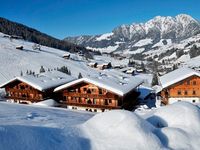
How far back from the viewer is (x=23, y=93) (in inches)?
2147

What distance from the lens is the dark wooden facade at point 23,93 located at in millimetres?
52550

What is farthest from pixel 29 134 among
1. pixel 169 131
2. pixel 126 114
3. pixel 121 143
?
pixel 169 131

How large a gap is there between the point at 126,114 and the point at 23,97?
1578 inches

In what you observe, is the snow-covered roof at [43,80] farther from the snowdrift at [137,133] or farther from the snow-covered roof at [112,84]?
the snowdrift at [137,133]

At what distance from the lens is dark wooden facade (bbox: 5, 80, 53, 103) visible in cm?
5255

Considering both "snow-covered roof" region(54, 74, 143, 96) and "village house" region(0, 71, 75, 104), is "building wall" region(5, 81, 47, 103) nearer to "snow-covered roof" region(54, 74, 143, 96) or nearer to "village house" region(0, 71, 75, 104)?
"village house" region(0, 71, 75, 104)

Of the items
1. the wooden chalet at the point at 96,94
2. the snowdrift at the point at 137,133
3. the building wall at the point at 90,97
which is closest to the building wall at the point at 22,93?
the wooden chalet at the point at 96,94

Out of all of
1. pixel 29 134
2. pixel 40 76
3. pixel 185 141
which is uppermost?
pixel 40 76

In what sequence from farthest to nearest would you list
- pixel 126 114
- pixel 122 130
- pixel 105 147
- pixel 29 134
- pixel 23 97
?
pixel 23 97, pixel 126 114, pixel 122 130, pixel 105 147, pixel 29 134

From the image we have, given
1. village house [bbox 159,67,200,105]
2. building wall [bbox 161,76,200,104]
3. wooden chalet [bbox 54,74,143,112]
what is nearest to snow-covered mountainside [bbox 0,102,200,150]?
wooden chalet [bbox 54,74,143,112]

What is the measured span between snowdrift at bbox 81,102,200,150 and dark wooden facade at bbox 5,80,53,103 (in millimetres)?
35331

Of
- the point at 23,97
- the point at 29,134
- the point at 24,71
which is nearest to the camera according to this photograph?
the point at 29,134

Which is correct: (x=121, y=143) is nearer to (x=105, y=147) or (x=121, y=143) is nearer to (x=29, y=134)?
(x=105, y=147)

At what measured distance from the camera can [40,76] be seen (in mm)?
55781
